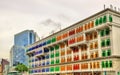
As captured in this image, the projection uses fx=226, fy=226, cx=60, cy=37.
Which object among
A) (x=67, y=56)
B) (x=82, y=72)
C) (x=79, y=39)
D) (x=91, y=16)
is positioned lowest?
(x=82, y=72)

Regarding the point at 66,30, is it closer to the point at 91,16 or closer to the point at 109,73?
the point at 91,16

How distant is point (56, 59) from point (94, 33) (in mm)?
25500

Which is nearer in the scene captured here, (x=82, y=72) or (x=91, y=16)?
(x=91, y=16)

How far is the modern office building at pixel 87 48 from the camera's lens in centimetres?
5859

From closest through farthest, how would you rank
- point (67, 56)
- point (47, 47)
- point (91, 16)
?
point (91, 16) → point (67, 56) → point (47, 47)

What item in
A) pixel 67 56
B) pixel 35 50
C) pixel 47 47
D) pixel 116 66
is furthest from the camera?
pixel 35 50

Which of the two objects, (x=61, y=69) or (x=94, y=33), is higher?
(x=94, y=33)

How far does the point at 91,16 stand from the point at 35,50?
45627mm

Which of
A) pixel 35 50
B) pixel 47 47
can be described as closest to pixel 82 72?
pixel 47 47

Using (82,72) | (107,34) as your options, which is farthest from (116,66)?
(82,72)

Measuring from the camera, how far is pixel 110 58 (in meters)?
57.8

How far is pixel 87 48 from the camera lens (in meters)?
67.0

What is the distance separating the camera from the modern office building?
5859 cm

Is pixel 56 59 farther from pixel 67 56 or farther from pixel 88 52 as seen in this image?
pixel 88 52
